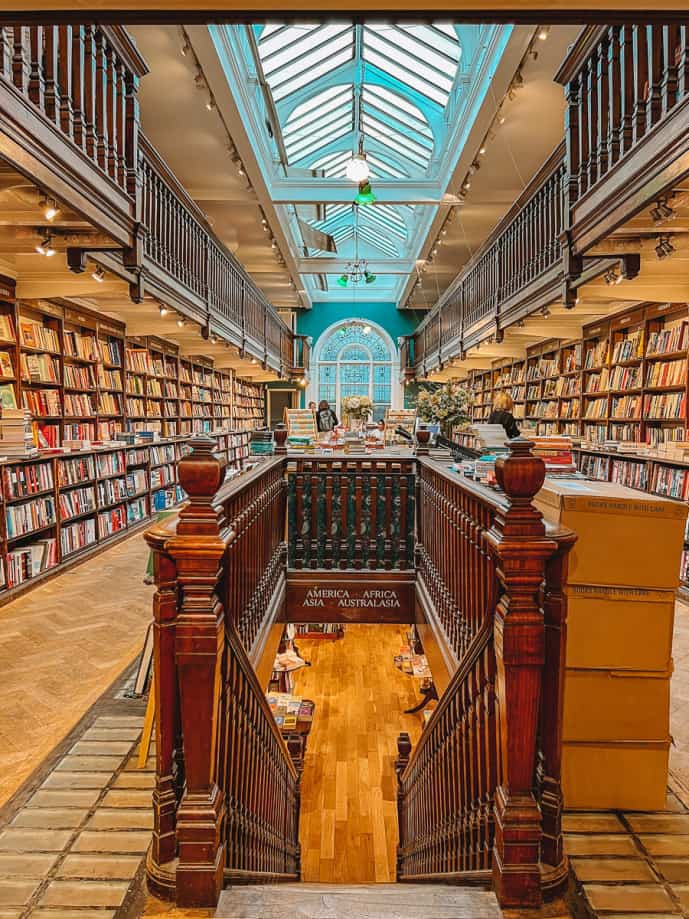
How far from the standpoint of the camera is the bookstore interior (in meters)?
1.59

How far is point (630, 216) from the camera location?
10.8 ft

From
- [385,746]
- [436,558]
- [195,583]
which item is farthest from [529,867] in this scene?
[385,746]

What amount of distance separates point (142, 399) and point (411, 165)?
732 cm

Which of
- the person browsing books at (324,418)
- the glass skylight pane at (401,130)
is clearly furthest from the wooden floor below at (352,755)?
the glass skylight pane at (401,130)

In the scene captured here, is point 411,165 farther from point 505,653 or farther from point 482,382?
point 505,653

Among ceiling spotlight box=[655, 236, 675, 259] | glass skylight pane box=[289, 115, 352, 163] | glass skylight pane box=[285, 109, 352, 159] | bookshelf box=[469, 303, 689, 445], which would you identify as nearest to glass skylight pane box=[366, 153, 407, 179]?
glass skylight pane box=[289, 115, 352, 163]

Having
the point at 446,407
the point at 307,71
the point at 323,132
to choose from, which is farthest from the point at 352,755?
the point at 323,132

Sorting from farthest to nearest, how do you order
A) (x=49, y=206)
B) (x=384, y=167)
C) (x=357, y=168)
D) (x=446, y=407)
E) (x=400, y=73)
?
(x=384, y=167)
(x=400, y=73)
(x=357, y=168)
(x=446, y=407)
(x=49, y=206)

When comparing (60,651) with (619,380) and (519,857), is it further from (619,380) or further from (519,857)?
(619,380)

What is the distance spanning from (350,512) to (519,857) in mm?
3116

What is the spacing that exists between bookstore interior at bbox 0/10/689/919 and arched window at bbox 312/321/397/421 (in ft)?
26.9

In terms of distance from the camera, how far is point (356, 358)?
18875 millimetres

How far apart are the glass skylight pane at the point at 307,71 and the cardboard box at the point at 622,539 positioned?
28.0 ft

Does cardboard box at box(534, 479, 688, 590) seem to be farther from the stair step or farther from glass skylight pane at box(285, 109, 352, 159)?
glass skylight pane at box(285, 109, 352, 159)
